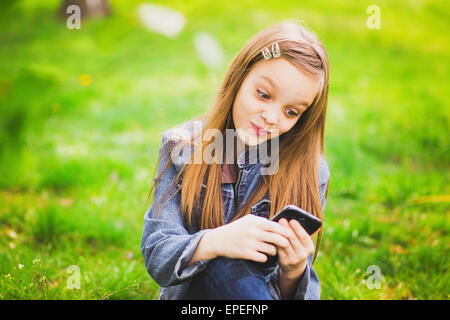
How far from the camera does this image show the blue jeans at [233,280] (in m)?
1.27

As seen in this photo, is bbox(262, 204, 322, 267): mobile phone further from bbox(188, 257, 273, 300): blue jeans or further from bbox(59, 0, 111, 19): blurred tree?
bbox(59, 0, 111, 19): blurred tree

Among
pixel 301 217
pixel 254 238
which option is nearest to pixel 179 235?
pixel 254 238

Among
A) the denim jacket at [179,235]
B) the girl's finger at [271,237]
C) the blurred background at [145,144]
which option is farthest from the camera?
the denim jacket at [179,235]

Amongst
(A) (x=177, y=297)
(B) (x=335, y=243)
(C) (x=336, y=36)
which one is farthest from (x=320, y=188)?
(C) (x=336, y=36)

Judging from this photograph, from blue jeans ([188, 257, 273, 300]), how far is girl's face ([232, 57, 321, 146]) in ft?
1.50

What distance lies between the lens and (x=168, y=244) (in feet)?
4.57

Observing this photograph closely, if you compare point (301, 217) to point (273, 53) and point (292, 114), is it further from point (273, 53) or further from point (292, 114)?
point (273, 53)

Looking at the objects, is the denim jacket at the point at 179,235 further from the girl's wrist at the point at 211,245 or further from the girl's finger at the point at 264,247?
the girl's finger at the point at 264,247

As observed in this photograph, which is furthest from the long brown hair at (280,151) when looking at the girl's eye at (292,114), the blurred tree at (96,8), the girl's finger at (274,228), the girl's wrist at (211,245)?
the blurred tree at (96,8)

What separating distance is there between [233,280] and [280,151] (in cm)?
61

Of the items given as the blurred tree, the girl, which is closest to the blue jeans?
the girl

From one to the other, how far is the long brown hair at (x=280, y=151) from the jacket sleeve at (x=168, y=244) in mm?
51

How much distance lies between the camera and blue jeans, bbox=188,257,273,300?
A: 1272 millimetres
